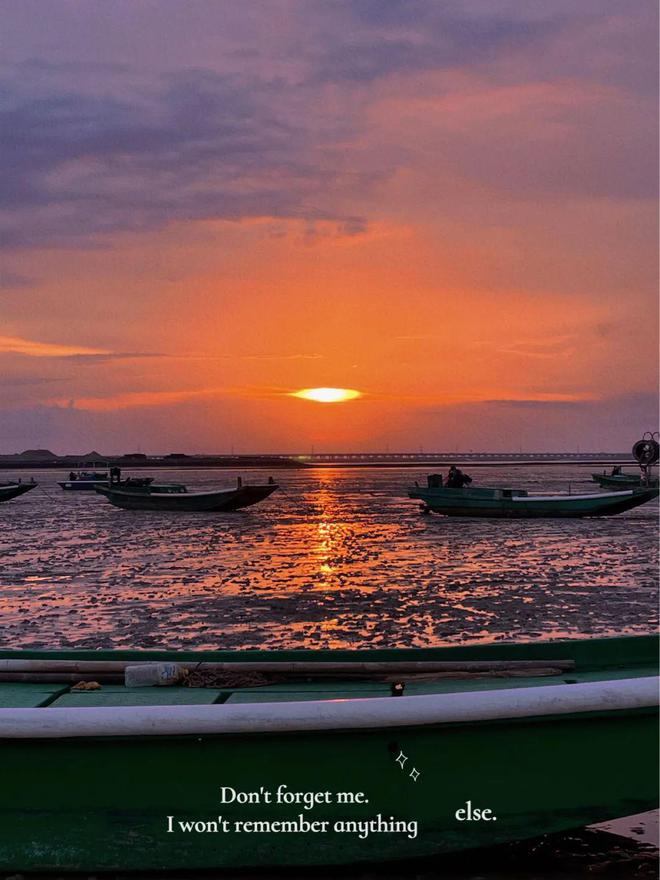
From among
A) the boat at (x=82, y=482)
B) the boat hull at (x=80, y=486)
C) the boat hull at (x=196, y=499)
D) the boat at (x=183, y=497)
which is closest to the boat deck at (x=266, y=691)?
the boat at (x=183, y=497)

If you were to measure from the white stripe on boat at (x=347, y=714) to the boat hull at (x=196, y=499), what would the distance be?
44011mm

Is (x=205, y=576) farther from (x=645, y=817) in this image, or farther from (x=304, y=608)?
(x=645, y=817)

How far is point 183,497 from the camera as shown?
5262cm

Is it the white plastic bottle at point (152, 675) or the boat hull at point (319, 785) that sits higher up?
the white plastic bottle at point (152, 675)

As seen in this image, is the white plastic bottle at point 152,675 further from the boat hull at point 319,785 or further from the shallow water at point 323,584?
the shallow water at point 323,584

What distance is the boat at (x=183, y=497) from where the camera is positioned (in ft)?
170

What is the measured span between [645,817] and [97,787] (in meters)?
5.07

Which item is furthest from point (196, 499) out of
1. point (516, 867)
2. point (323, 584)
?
Result: point (516, 867)

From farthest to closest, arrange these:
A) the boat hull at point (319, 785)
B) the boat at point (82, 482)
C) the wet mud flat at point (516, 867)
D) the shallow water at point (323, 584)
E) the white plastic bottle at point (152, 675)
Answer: the boat at point (82, 482) < the shallow water at point (323, 584) < the white plastic bottle at point (152, 675) < the wet mud flat at point (516, 867) < the boat hull at point (319, 785)

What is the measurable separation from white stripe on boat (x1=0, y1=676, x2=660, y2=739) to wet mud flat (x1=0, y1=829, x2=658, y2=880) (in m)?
1.50

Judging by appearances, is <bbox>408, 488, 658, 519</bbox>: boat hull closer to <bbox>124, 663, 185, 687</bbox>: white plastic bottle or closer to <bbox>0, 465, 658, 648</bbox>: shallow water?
<bbox>0, 465, 658, 648</bbox>: shallow water

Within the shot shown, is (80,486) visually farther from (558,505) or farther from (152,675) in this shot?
(152,675)

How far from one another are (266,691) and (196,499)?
1730 inches

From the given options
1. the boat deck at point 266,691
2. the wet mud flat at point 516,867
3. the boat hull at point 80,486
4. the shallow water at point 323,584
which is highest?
the boat deck at point 266,691
